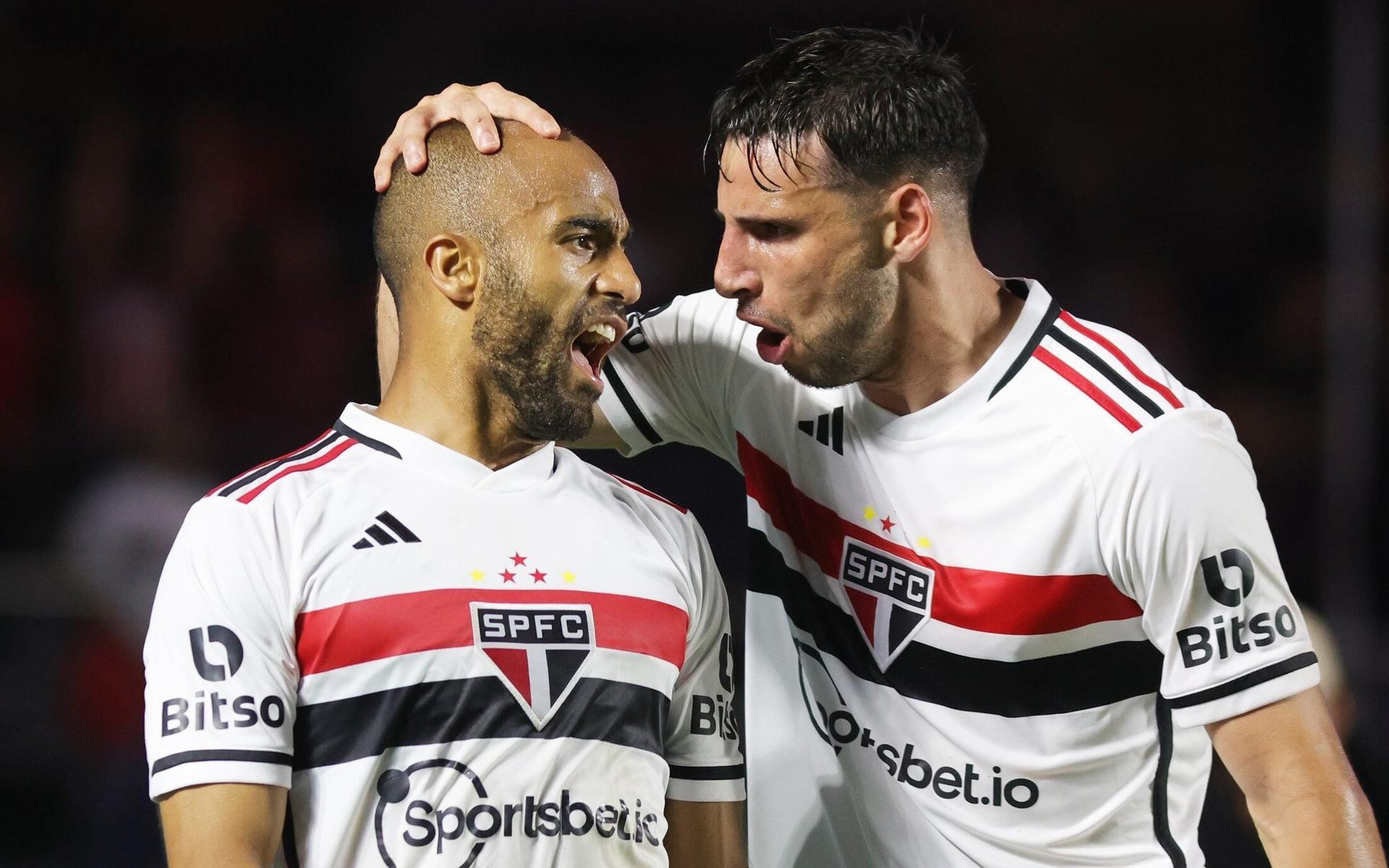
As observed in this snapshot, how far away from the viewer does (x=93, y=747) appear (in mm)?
4559

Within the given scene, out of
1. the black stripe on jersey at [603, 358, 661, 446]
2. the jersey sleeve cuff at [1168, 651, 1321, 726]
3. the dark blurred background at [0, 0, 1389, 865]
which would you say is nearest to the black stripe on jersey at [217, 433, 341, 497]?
the black stripe on jersey at [603, 358, 661, 446]

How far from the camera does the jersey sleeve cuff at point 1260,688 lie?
2139 mm

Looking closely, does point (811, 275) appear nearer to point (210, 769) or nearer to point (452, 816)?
point (452, 816)

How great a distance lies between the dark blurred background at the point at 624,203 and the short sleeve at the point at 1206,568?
2.89 m

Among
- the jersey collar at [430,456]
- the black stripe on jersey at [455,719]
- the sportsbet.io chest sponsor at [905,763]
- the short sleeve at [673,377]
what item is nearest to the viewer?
the black stripe on jersey at [455,719]

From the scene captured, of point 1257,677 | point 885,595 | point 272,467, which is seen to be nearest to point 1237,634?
→ point 1257,677

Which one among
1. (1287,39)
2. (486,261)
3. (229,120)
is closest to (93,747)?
(229,120)

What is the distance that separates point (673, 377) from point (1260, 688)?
1.10 m

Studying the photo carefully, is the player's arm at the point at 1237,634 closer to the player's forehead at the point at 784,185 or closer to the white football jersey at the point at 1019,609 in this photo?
the white football jersey at the point at 1019,609

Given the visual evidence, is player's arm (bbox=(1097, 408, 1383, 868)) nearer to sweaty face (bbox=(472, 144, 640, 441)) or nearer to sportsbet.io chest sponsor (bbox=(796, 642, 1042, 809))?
sportsbet.io chest sponsor (bbox=(796, 642, 1042, 809))

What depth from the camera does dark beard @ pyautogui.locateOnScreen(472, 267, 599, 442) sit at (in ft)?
6.89

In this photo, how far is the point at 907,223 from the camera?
2432 millimetres

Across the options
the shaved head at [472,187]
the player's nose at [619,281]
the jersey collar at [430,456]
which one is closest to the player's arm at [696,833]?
the jersey collar at [430,456]

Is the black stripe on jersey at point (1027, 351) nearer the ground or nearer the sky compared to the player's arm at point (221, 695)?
nearer the sky
